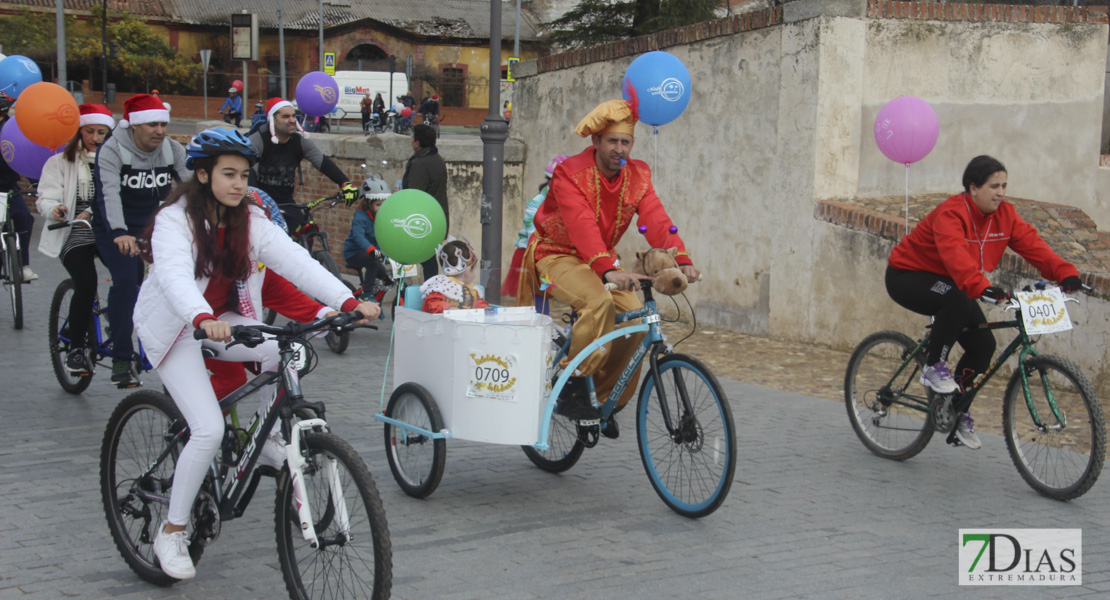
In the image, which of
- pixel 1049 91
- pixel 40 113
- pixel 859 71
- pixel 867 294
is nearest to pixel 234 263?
pixel 40 113

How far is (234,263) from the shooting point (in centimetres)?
416

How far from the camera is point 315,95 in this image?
13.0 meters

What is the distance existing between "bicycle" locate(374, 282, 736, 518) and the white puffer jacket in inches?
55.8

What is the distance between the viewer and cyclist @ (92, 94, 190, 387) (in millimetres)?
6906

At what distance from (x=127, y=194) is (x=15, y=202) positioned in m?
3.86

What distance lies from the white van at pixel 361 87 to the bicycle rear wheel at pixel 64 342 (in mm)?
39028

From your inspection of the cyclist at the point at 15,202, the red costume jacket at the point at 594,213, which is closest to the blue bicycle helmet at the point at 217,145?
the red costume jacket at the point at 594,213

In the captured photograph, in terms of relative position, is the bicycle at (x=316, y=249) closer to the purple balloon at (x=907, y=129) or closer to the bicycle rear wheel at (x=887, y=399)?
the bicycle rear wheel at (x=887, y=399)

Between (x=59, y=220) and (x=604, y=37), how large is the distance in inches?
1134

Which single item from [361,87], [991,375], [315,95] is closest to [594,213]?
[991,375]

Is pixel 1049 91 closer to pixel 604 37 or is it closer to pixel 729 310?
pixel 729 310

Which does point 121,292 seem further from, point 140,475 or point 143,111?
point 140,475

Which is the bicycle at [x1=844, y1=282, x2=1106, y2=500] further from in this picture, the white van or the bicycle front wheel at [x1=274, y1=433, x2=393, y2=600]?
the white van

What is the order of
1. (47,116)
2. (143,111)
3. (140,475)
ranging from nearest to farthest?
(140,475) → (143,111) → (47,116)
